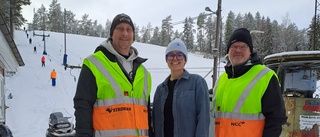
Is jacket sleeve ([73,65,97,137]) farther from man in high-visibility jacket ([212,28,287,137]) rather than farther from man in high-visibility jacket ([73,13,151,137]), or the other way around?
man in high-visibility jacket ([212,28,287,137])

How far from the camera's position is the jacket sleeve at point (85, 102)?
257 centimetres

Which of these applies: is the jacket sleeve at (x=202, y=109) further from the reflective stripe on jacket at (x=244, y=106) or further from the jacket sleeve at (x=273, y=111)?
the jacket sleeve at (x=273, y=111)

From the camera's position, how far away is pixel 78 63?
3359cm

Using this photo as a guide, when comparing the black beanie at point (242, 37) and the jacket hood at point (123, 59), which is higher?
the black beanie at point (242, 37)

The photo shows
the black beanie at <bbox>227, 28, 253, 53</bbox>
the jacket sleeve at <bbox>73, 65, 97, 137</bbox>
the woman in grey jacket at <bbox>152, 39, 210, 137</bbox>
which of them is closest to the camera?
the jacket sleeve at <bbox>73, 65, 97, 137</bbox>

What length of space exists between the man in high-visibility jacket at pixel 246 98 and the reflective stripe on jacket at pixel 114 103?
0.94 metres

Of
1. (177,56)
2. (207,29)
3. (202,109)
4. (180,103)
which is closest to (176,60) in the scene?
(177,56)

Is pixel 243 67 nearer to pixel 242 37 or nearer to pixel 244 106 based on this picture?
pixel 242 37

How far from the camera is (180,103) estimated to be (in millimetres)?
3041

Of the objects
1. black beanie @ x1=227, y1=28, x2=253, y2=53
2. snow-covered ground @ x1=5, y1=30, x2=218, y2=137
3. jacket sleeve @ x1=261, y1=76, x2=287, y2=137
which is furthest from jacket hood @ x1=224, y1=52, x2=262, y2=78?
snow-covered ground @ x1=5, y1=30, x2=218, y2=137

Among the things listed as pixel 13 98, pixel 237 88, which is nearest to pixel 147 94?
pixel 237 88

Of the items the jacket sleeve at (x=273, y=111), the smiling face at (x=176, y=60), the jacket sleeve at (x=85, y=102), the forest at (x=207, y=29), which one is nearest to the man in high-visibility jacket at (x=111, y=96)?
the jacket sleeve at (x=85, y=102)

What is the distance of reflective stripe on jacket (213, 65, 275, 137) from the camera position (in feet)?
9.95

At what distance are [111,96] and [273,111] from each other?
1546mm
